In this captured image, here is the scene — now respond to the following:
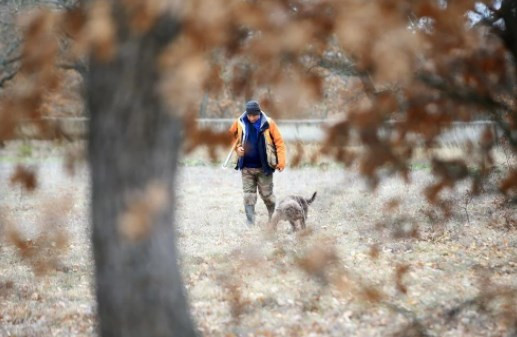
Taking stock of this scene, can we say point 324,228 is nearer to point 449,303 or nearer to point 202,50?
point 449,303

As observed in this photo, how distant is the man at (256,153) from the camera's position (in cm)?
1078

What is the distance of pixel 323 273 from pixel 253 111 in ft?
16.7

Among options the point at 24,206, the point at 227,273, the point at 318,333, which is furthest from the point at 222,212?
the point at 318,333

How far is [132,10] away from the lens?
3436 millimetres

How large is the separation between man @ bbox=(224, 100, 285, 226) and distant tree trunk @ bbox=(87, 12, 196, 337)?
6.64 metres

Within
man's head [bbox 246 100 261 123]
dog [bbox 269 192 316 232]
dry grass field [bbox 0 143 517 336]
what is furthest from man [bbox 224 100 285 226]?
dog [bbox 269 192 316 232]

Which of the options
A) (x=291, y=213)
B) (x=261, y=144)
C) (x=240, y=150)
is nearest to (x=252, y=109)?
(x=240, y=150)

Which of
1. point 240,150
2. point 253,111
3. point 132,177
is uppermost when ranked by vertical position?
point 253,111

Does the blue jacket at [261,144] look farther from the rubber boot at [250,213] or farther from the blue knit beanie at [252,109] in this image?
the rubber boot at [250,213]

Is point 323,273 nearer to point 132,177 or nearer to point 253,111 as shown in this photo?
point 132,177

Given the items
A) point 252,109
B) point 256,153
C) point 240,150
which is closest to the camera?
point 252,109

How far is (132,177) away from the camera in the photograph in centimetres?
367

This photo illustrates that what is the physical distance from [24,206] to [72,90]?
11.4 metres

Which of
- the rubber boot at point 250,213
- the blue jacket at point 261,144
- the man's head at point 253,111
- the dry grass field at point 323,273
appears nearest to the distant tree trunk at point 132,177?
the dry grass field at point 323,273
